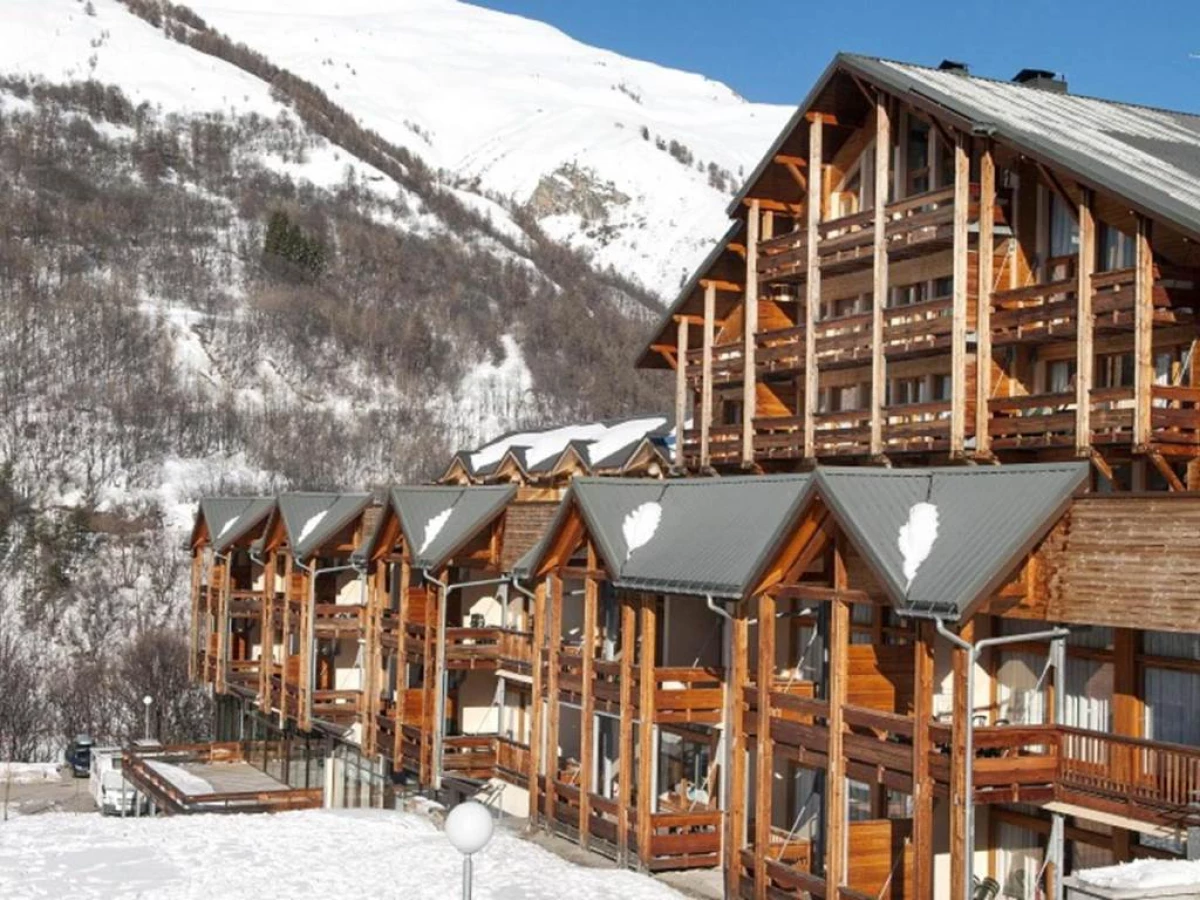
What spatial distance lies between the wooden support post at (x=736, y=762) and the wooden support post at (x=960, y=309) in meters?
4.61

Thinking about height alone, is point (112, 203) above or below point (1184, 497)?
above

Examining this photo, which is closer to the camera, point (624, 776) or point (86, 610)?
point (624, 776)

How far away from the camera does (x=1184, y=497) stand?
17.3 m

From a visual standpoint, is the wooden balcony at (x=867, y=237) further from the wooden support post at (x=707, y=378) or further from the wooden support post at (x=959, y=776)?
the wooden support post at (x=959, y=776)

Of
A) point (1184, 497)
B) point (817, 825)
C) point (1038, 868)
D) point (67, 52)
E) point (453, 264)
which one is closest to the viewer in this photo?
point (1184, 497)

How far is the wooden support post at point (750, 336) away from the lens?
98.8 ft

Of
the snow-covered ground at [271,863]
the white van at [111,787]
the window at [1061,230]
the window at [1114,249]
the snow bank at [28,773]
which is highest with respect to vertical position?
the window at [1061,230]

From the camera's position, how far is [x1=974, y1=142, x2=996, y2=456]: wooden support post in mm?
24328

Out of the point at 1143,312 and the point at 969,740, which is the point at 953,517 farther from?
the point at 1143,312

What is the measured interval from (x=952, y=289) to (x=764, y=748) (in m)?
8.22

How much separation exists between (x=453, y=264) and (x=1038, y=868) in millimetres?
127667

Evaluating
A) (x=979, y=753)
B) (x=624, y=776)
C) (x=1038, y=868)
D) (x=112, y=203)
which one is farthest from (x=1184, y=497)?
(x=112, y=203)

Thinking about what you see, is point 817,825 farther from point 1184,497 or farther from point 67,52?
point 67,52

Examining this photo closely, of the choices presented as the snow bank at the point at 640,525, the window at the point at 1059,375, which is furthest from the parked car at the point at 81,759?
the window at the point at 1059,375
